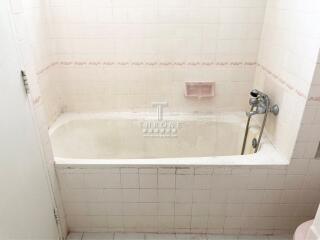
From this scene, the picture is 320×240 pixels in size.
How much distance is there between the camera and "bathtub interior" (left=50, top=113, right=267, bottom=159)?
2113 mm

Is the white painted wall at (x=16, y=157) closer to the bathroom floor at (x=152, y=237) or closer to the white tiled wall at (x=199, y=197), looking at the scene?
the white tiled wall at (x=199, y=197)

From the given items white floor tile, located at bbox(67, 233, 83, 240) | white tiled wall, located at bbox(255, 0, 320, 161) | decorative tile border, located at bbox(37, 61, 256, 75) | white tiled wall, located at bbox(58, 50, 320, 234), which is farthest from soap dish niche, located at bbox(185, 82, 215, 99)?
white floor tile, located at bbox(67, 233, 83, 240)

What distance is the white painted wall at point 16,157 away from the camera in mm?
991

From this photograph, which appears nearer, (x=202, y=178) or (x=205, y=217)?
(x=202, y=178)

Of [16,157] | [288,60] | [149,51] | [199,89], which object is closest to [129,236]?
[16,157]

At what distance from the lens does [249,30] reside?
1.92 m

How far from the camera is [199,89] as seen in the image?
84.0 inches

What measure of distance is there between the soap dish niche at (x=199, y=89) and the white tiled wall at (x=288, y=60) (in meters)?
0.40

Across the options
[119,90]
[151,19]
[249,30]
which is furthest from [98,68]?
[249,30]

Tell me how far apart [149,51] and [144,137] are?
0.72 metres

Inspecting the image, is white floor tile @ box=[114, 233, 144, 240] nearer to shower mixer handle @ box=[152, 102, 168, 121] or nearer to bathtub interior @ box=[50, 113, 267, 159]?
bathtub interior @ box=[50, 113, 267, 159]

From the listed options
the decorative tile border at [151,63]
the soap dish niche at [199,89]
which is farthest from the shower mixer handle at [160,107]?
the decorative tile border at [151,63]

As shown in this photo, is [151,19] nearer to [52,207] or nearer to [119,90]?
[119,90]

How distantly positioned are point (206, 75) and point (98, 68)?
2.89ft
